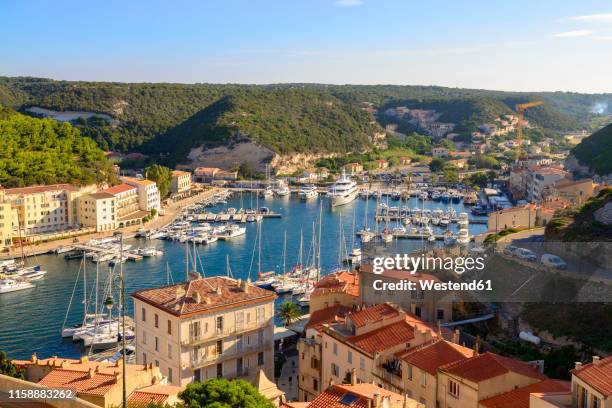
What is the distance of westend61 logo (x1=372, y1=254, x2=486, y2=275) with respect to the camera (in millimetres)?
16422

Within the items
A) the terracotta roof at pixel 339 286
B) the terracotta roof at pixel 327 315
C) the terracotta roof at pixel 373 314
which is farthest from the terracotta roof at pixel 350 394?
the terracotta roof at pixel 339 286

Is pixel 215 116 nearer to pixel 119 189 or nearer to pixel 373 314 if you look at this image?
pixel 119 189

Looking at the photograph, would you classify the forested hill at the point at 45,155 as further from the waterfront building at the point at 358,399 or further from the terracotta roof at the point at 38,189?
the waterfront building at the point at 358,399

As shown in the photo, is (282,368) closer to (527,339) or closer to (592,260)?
(527,339)

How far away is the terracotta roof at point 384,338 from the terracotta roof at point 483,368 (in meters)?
1.49

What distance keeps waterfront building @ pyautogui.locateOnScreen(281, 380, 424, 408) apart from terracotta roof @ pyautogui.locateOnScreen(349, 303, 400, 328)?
2.90 metres

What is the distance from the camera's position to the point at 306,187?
56.4 m

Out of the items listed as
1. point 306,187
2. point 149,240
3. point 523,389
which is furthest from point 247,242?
point 523,389

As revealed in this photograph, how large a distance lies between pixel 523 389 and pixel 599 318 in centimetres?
581

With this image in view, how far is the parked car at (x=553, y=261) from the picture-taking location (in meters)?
18.4

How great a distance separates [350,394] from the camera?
10.4 meters

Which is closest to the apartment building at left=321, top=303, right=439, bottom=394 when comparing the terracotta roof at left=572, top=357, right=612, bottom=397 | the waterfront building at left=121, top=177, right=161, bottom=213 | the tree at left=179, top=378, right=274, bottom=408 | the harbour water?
the tree at left=179, top=378, right=274, bottom=408

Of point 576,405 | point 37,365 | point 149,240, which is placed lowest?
point 149,240

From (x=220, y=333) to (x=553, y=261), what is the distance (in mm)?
9065
